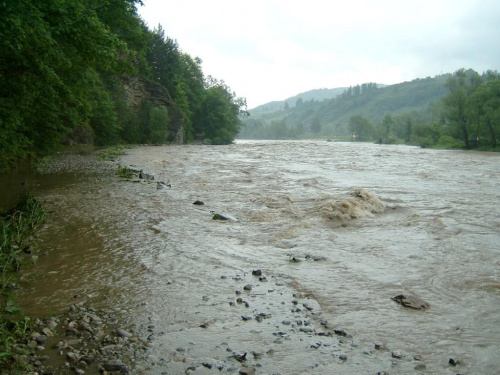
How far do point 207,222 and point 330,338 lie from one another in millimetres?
7206

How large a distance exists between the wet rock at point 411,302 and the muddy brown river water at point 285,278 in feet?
0.41

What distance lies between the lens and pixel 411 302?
648 cm

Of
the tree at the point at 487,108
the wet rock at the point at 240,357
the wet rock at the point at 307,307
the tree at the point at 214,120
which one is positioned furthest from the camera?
the tree at the point at 214,120

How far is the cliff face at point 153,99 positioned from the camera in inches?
2785

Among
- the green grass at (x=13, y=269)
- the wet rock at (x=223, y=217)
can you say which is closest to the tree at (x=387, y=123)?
the wet rock at (x=223, y=217)

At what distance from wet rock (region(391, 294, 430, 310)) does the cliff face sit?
6792 cm

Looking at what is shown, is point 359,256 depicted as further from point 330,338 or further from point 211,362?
point 211,362

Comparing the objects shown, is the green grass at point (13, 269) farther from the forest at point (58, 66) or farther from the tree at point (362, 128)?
the tree at point (362, 128)

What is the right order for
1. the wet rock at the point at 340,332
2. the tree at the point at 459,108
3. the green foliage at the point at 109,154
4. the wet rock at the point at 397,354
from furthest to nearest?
the tree at the point at 459,108 → the green foliage at the point at 109,154 → the wet rock at the point at 340,332 → the wet rock at the point at 397,354

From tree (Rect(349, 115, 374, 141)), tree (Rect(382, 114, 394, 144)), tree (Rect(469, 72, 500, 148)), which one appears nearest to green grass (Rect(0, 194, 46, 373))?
tree (Rect(469, 72, 500, 148))

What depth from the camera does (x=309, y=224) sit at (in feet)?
39.9

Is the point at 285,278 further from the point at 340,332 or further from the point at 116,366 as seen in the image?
the point at 116,366

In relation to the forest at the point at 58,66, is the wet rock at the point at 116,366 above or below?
below

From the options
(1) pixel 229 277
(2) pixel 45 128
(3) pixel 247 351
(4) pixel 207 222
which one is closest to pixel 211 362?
(3) pixel 247 351
